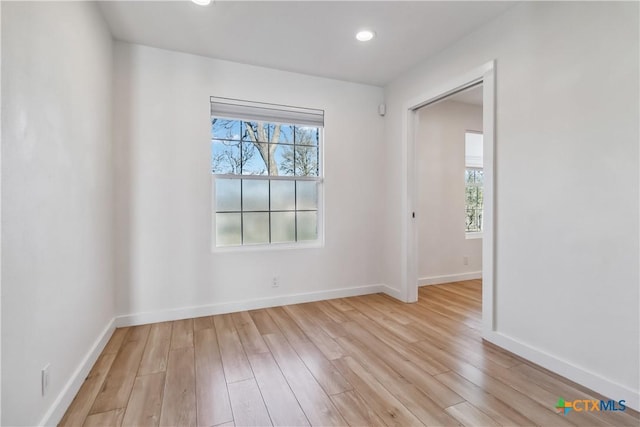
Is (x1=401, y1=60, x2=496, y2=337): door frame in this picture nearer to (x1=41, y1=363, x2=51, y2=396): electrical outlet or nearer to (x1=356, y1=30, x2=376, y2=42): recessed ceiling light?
(x1=356, y1=30, x2=376, y2=42): recessed ceiling light

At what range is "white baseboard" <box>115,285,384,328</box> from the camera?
2.76m

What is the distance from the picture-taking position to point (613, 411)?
1.61 m

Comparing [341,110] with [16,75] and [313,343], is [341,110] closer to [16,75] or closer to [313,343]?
[313,343]

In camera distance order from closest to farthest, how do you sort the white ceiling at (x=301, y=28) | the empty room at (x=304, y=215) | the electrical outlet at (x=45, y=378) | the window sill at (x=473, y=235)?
the electrical outlet at (x=45, y=378) → the empty room at (x=304, y=215) → the white ceiling at (x=301, y=28) → the window sill at (x=473, y=235)

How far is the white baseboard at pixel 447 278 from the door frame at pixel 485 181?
749mm

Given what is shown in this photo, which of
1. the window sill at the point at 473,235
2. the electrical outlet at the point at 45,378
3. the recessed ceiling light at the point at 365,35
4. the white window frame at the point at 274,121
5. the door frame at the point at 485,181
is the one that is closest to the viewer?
the electrical outlet at the point at 45,378

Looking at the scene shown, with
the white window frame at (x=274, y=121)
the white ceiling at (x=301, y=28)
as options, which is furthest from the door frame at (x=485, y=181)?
the white window frame at (x=274, y=121)

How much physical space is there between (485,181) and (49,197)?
2823 millimetres

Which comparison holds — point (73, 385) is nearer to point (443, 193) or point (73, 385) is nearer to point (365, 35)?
point (365, 35)

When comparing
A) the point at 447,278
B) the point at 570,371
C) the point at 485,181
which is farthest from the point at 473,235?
the point at 570,371

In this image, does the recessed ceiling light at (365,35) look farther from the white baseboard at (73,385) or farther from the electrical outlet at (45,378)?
the white baseboard at (73,385)

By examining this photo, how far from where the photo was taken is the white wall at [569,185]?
5.47 feet

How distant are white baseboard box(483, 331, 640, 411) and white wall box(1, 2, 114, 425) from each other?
256 centimetres

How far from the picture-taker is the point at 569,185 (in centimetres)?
191
